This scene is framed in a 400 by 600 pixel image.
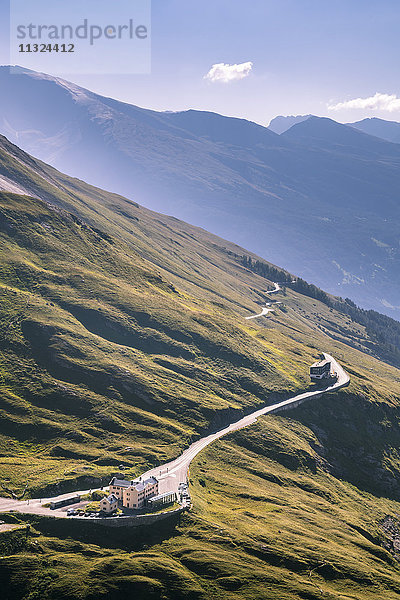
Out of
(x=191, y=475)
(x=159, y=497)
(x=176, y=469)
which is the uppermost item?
(x=159, y=497)

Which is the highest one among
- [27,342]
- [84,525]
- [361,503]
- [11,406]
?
[27,342]

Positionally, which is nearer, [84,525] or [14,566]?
[14,566]

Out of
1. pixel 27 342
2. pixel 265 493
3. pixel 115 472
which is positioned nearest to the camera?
pixel 115 472

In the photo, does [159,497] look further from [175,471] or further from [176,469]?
[176,469]

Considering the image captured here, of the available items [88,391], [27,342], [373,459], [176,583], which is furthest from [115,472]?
[373,459]

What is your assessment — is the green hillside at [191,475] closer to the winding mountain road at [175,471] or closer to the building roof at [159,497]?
the winding mountain road at [175,471]

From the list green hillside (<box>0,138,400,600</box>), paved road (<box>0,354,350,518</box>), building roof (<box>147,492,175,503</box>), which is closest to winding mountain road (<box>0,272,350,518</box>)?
paved road (<box>0,354,350,518</box>)

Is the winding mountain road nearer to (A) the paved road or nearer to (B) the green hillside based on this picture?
(A) the paved road

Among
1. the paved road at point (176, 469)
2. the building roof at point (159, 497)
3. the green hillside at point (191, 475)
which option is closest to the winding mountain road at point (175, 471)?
the paved road at point (176, 469)

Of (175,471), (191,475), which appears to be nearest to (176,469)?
(175,471)

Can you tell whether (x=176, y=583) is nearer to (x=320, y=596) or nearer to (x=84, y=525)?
(x=84, y=525)

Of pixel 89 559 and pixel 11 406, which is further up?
pixel 11 406
